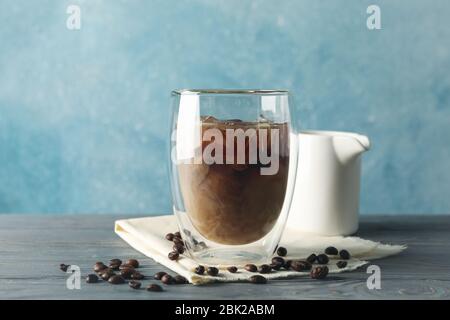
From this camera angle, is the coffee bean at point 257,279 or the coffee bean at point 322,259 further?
the coffee bean at point 322,259

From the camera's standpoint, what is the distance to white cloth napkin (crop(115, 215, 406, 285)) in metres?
1.04

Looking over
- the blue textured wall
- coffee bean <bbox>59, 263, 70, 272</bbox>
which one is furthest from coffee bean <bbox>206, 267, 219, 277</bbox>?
the blue textured wall

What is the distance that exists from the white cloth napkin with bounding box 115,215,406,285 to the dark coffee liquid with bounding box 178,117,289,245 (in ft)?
0.23

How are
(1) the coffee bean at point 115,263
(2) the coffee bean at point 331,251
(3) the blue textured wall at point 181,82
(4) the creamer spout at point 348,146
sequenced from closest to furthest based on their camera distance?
(1) the coffee bean at point 115,263, (2) the coffee bean at point 331,251, (4) the creamer spout at point 348,146, (3) the blue textured wall at point 181,82

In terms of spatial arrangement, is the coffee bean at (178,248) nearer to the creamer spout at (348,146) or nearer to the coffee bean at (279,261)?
the coffee bean at (279,261)

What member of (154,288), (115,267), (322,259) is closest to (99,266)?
(115,267)

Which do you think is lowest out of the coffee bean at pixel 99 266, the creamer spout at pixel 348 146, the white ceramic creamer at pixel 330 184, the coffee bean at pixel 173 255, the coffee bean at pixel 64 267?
the coffee bean at pixel 64 267

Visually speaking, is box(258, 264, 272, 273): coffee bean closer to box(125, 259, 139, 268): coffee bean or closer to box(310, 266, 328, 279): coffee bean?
box(310, 266, 328, 279): coffee bean

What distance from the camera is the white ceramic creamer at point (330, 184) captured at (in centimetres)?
132

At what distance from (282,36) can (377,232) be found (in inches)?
42.8

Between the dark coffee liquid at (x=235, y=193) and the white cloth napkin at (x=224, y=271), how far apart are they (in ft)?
0.23

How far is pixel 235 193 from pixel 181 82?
4.34 ft

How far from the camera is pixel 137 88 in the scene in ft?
7.86

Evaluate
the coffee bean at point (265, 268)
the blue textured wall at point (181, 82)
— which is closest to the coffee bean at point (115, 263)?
the coffee bean at point (265, 268)
